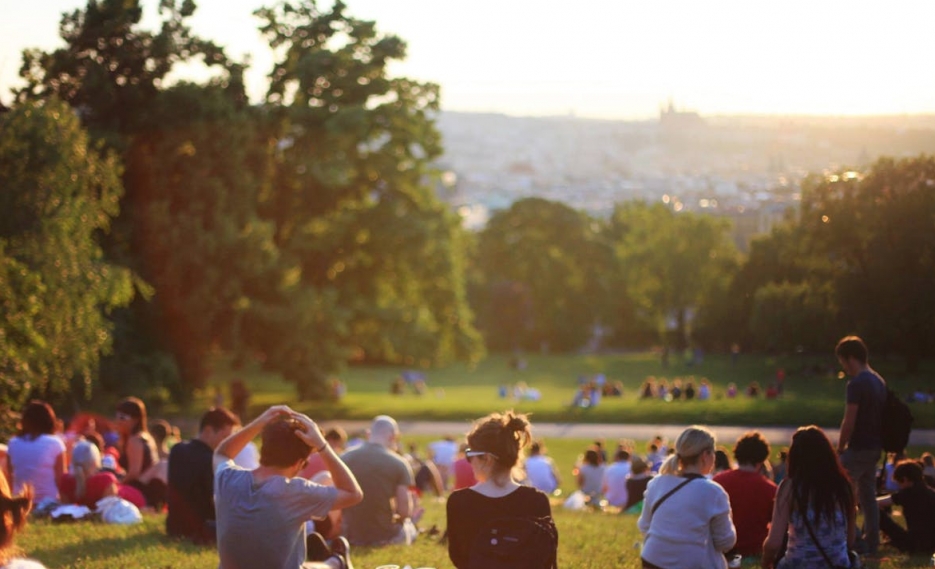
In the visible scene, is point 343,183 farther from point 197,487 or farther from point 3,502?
point 3,502

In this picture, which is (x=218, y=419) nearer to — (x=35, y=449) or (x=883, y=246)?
(x=35, y=449)

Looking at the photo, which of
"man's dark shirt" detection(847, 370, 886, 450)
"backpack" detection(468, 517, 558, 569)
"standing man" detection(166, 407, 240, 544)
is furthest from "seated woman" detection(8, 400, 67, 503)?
"man's dark shirt" detection(847, 370, 886, 450)

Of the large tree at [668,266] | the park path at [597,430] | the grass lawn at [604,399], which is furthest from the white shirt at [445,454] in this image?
the large tree at [668,266]

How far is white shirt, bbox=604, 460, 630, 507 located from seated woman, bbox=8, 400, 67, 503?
822 centimetres

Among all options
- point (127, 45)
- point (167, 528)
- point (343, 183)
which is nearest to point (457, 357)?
point (343, 183)

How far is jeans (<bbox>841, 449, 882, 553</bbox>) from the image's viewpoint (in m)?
10.1

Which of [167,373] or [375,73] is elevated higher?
[375,73]

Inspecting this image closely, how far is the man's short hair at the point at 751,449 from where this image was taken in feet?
30.6

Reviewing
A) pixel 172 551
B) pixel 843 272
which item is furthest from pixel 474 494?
pixel 843 272

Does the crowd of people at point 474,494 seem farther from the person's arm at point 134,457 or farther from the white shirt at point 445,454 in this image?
the white shirt at point 445,454

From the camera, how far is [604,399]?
42656mm

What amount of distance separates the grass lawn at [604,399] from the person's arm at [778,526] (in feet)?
35.6

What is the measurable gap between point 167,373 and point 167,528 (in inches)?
866

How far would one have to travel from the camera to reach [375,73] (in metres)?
35.6
